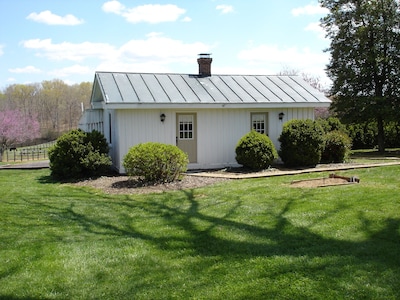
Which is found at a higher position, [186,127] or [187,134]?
[186,127]

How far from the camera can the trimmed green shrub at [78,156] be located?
12.6 meters

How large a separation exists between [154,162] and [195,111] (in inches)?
144

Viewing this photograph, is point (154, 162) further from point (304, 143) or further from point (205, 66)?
point (205, 66)

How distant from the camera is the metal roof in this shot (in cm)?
1346

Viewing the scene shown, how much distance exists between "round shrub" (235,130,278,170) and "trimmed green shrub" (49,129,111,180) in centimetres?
425

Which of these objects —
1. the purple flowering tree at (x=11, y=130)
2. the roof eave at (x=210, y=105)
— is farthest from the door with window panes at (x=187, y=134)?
the purple flowering tree at (x=11, y=130)

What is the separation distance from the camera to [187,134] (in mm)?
13945

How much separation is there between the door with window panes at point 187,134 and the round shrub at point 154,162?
8.55 feet

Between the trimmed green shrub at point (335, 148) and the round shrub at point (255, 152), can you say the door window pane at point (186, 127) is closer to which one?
the round shrub at point (255, 152)

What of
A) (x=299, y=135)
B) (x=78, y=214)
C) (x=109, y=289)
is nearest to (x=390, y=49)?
(x=299, y=135)

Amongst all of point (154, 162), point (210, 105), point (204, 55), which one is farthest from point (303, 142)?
point (204, 55)

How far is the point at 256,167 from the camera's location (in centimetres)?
1293

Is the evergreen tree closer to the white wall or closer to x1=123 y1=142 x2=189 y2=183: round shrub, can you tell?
the white wall

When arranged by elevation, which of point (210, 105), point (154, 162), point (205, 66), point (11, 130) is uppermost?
point (205, 66)
